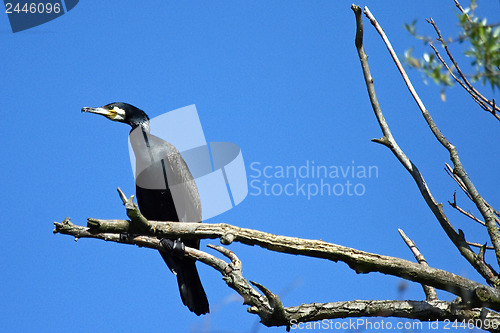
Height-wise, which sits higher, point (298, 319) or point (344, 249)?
point (344, 249)

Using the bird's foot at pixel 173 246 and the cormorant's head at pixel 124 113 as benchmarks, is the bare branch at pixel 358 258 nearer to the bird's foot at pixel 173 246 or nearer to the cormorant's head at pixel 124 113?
the bird's foot at pixel 173 246

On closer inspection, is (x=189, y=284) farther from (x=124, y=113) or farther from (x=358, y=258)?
(x=358, y=258)

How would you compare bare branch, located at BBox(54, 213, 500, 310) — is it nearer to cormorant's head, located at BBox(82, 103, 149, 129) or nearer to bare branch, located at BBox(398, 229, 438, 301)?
bare branch, located at BBox(398, 229, 438, 301)

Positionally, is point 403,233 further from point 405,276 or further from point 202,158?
point 202,158

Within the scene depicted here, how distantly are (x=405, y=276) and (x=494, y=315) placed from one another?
0.52 metres

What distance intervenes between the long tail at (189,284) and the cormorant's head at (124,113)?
A: 1.48 m

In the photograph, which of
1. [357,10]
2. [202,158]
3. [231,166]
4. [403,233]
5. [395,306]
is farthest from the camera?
[202,158]

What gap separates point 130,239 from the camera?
4027 millimetres

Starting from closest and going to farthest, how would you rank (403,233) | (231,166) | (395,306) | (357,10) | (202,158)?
1. (395,306)
2. (357,10)
3. (403,233)
4. (231,166)
5. (202,158)

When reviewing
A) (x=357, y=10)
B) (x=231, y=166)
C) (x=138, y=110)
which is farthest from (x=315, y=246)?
(x=138, y=110)

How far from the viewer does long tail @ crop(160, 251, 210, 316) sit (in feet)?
16.6

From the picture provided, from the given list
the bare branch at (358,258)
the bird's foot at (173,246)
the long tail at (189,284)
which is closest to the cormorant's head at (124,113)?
the long tail at (189,284)

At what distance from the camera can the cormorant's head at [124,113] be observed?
5.79 meters

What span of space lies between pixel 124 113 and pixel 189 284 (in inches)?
76.5
